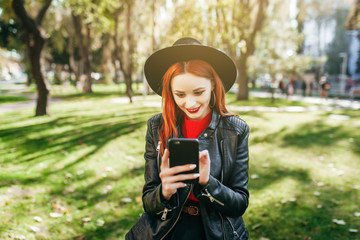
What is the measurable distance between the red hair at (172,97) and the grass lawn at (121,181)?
2.70 metres

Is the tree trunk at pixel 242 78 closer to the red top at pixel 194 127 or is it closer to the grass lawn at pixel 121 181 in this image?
the grass lawn at pixel 121 181

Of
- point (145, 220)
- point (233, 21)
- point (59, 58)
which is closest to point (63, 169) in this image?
point (145, 220)

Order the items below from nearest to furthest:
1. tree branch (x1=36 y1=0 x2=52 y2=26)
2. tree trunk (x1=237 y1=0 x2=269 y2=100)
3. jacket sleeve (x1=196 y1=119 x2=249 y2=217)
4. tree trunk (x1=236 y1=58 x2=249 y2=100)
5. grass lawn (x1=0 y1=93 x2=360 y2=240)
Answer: jacket sleeve (x1=196 y1=119 x2=249 y2=217) → grass lawn (x1=0 y1=93 x2=360 y2=240) → tree branch (x1=36 y1=0 x2=52 y2=26) → tree trunk (x1=237 y1=0 x2=269 y2=100) → tree trunk (x1=236 y1=58 x2=249 y2=100)

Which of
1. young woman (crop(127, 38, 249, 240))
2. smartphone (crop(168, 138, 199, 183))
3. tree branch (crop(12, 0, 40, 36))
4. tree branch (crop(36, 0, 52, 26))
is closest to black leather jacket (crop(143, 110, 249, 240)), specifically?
young woman (crop(127, 38, 249, 240))

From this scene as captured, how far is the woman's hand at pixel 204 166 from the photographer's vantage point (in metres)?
1.58

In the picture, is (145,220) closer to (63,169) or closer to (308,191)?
(308,191)

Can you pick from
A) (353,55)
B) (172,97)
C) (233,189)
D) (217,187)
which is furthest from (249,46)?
(353,55)

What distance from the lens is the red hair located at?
1930 millimetres

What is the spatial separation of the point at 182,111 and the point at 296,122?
36.5 feet

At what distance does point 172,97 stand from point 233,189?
2.48 ft

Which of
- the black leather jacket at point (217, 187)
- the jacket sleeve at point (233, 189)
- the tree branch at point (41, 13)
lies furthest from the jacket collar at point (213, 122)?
the tree branch at point (41, 13)

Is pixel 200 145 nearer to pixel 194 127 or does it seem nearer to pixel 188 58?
pixel 194 127

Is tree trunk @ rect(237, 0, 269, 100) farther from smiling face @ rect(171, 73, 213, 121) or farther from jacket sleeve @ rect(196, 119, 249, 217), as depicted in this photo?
jacket sleeve @ rect(196, 119, 249, 217)

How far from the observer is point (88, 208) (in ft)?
15.8
